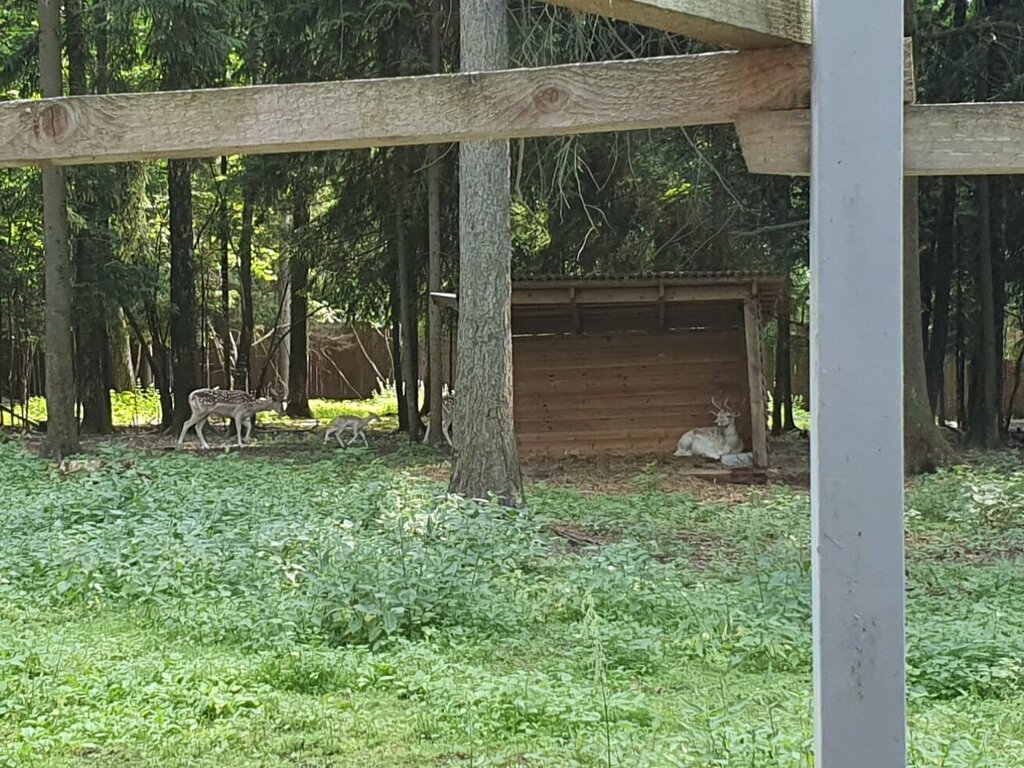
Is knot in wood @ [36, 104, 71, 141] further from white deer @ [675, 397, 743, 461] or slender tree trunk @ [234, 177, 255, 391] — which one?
slender tree trunk @ [234, 177, 255, 391]


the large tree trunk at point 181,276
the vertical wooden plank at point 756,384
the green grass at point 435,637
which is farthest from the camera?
the large tree trunk at point 181,276

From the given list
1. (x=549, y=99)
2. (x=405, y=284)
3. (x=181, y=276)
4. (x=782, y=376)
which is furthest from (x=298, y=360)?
(x=549, y=99)

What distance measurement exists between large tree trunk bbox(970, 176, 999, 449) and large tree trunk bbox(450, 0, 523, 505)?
9991 mm

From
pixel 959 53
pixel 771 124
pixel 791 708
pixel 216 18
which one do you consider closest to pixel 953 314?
pixel 959 53

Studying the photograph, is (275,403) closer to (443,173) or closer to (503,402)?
(443,173)

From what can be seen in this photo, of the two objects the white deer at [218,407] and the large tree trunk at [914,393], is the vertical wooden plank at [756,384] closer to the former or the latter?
the large tree trunk at [914,393]

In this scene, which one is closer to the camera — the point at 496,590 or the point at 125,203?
the point at 496,590

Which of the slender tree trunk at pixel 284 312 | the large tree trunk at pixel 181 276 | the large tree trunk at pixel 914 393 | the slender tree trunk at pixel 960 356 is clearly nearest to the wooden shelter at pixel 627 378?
the large tree trunk at pixel 914 393

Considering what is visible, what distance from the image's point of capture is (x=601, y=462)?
48.0ft

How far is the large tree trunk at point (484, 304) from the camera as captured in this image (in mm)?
9867

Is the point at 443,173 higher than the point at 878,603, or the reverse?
the point at 443,173

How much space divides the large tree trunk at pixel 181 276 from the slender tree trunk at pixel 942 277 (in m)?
12.6

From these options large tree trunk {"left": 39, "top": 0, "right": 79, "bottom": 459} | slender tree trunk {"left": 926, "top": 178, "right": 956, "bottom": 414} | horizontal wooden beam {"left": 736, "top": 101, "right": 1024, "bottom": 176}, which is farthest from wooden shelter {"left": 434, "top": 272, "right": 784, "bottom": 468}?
horizontal wooden beam {"left": 736, "top": 101, "right": 1024, "bottom": 176}

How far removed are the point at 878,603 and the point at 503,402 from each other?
7.94m
